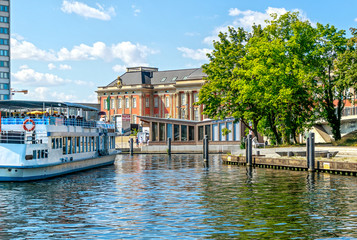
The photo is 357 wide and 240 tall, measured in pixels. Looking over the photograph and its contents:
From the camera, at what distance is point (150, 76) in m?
191

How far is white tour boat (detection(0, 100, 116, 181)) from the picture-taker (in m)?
43.6

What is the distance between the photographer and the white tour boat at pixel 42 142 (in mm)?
43594

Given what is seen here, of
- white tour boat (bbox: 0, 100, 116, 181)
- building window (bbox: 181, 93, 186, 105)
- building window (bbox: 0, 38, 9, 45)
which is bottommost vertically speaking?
white tour boat (bbox: 0, 100, 116, 181)

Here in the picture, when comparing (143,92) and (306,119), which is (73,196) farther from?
(143,92)

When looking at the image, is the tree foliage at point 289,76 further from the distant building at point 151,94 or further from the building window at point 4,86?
the building window at point 4,86

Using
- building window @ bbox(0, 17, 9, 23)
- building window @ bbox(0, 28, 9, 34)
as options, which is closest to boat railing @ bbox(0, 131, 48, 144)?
building window @ bbox(0, 28, 9, 34)

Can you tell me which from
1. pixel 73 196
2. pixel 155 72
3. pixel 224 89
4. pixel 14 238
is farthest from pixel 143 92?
pixel 14 238

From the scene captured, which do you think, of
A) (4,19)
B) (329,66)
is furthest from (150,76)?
(329,66)

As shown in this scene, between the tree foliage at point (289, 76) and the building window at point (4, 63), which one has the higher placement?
the building window at point (4, 63)

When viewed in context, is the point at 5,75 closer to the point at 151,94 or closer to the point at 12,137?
the point at 151,94

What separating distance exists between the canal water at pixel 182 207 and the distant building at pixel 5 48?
409 ft

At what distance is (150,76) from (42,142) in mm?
143437

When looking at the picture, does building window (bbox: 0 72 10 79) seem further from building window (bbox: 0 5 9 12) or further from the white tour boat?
the white tour boat

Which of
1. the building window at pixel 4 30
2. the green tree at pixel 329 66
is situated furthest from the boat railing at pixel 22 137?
the building window at pixel 4 30
